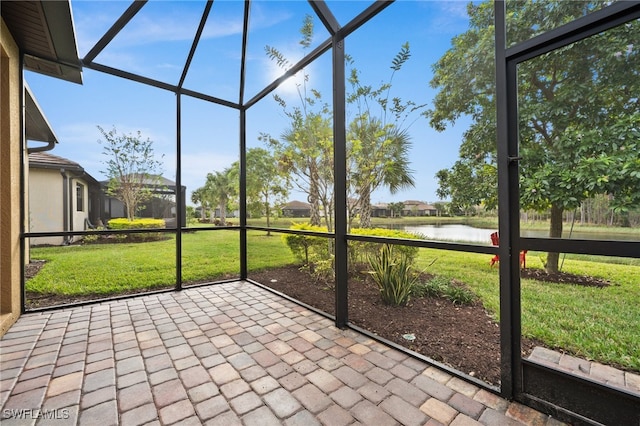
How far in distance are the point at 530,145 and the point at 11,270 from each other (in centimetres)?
493

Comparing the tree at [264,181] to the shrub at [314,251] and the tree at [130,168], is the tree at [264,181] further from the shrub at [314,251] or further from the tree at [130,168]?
the tree at [130,168]

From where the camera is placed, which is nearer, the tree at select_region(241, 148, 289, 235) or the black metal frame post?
the black metal frame post

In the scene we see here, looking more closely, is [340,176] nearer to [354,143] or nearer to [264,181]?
[354,143]

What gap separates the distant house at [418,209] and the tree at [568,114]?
0.50m

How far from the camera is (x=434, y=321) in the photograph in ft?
9.33

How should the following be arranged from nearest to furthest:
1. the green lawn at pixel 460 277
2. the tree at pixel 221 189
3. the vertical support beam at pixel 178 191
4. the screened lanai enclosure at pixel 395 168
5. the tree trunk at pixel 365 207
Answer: the screened lanai enclosure at pixel 395 168 → the green lawn at pixel 460 277 → the tree trunk at pixel 365 207 → the vertical support beam at pixel 178 191 → the tree at pixel 221 189

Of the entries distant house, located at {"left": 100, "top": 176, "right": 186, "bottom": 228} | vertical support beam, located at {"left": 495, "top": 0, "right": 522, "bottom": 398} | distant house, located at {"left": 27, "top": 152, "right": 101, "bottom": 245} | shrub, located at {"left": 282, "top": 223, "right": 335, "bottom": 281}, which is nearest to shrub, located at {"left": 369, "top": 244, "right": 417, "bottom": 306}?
shrub, located at {"left": 282, "top": 223, "right": 335, "bottom": 281}

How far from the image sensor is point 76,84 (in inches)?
155

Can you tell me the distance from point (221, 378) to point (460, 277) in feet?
8.67

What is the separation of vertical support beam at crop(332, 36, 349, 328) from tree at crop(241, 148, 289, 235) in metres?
2.00

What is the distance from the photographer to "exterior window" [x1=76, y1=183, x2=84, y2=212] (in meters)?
4.34

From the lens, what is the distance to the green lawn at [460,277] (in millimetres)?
1882

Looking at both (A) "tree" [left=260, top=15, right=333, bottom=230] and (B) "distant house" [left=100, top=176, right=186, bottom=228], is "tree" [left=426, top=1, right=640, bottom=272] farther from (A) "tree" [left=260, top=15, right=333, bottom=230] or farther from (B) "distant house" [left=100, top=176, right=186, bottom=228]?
(B) "distant house" [left=100, top=176, right=186, bottom=228]

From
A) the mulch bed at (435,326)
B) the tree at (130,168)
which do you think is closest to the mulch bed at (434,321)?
the mulch bed at (435,326)
